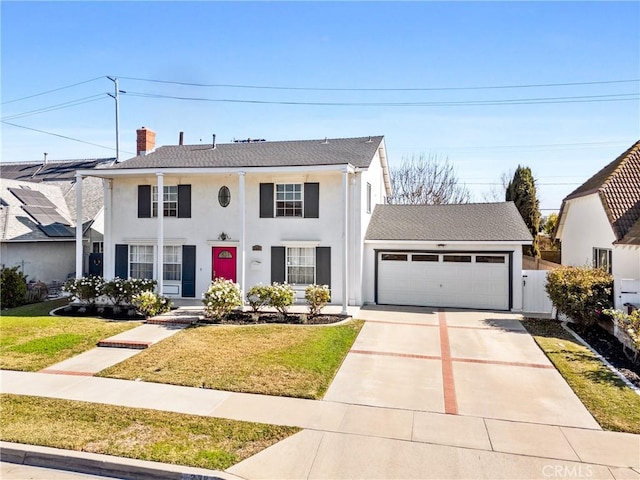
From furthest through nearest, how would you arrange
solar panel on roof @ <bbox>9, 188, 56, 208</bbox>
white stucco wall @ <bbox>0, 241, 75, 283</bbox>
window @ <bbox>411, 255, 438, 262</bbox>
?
solar panel on roof @ <bbox>9, 188, 56, 208</bbox>
white stucco wall @ <bbox>0, 241, 75, 283</bbox>
window @ <bbox>411, 255, 438, 262</bbox>

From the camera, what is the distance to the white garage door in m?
15.9

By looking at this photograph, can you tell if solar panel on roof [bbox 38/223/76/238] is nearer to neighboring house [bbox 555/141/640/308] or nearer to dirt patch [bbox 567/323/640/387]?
dirt patch [bbox 567/323/640/387]

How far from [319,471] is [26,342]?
31.6 ft

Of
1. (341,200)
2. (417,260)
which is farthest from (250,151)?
(417,260)

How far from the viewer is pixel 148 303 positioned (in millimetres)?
13945

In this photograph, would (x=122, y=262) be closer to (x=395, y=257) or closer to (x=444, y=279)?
(x=395, y=257)

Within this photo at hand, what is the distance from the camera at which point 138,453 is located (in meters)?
5.66

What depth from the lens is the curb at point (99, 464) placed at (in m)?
5.27

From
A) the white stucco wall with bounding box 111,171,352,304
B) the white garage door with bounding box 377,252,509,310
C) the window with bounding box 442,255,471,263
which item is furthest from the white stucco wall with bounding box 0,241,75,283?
the window with bounding box 442,255,471,263

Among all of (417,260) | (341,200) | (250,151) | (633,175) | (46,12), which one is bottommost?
(417,260)

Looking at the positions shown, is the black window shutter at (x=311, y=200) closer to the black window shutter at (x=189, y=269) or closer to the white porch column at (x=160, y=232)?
the black window shutter at (x=189, y=269)

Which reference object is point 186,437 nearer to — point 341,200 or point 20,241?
point 341,200

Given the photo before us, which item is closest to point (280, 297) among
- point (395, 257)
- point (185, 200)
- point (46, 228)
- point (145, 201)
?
point (395, 257)

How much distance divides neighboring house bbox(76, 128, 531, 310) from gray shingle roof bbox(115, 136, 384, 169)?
11 cm
